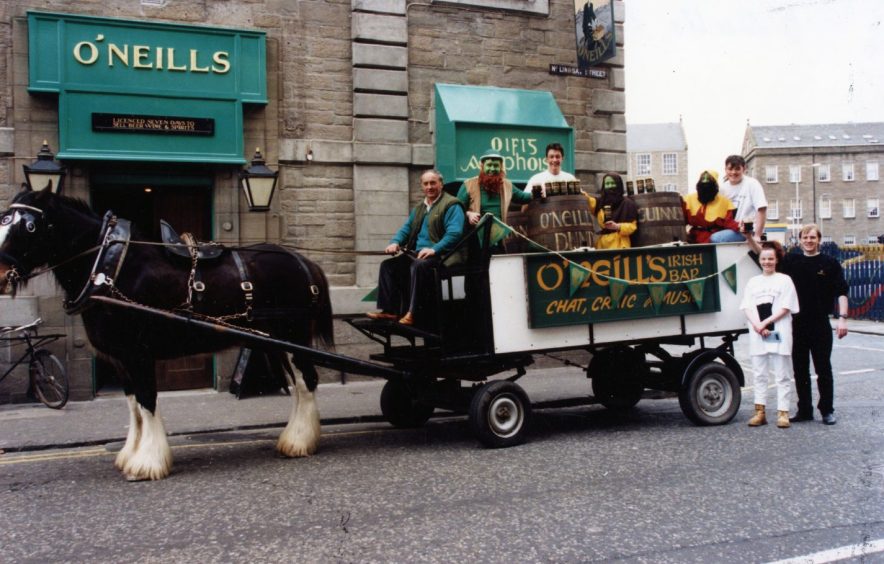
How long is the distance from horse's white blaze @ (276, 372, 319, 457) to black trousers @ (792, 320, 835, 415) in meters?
4.96

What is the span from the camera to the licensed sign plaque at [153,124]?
10.0 meters

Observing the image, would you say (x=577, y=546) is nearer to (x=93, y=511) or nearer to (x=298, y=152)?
(x=93, y=511)

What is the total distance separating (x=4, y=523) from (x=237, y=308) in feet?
7.72

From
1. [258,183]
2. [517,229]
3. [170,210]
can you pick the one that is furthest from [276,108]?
[517,229]

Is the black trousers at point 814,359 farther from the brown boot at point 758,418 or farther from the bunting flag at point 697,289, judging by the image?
the bunting flag at point 697,289

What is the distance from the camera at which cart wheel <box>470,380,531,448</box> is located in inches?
261

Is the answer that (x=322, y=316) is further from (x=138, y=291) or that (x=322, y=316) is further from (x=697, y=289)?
(x=697, y=289)

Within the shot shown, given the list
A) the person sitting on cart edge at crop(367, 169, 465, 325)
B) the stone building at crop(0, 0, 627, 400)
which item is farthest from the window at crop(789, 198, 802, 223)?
the person sitting on cart edge at crop(367, 169, 465, 325)

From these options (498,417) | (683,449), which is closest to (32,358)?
(498,417)

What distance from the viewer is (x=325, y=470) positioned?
616 centimetres

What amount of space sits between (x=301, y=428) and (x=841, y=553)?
4.31 m

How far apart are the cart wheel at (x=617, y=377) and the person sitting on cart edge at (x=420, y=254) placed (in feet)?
7.99

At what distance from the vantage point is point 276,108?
11203 millimetres

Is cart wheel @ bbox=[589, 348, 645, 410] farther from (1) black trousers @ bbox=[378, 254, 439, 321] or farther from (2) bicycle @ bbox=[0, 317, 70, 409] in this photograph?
(2) bicycle @ bbox=[0, 317, 70, 409]
